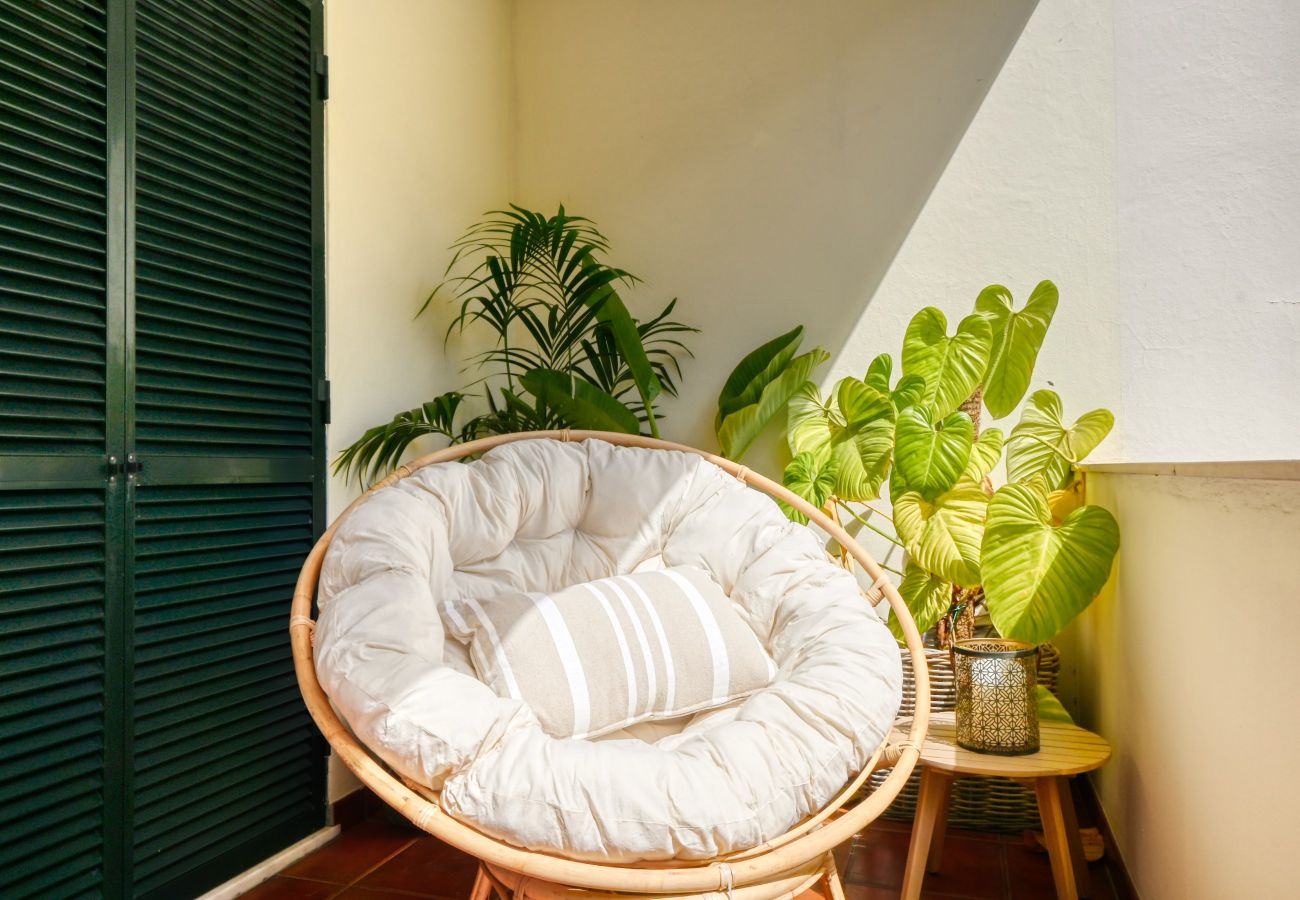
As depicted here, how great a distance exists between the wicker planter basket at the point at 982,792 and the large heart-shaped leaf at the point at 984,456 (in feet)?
1.57

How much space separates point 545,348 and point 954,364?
117 cm

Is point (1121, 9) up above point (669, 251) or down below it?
above

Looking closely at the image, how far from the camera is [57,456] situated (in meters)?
1.52

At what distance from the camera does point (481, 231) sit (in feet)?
9.53

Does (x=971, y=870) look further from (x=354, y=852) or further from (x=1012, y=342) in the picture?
(x=354, y=852)

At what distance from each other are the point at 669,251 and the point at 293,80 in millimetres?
1274

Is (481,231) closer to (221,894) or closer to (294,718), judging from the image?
(294,718)

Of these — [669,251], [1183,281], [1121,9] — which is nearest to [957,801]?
[1183,281]

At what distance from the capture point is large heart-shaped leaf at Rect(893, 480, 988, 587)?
192cm

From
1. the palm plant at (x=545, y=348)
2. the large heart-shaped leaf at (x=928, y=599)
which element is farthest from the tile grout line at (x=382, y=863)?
the large heart-shaped leaf at (x=928, y=599)

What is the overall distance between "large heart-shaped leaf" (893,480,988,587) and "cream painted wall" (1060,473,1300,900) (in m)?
0.31

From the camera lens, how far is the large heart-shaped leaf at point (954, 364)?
2.07 meters

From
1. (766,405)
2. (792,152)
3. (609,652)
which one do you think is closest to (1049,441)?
(766,405)

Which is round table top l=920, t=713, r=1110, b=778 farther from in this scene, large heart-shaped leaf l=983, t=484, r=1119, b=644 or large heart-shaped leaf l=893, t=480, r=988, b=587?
large heart-shaped leaf l=893, t=480, r=988, b=587
